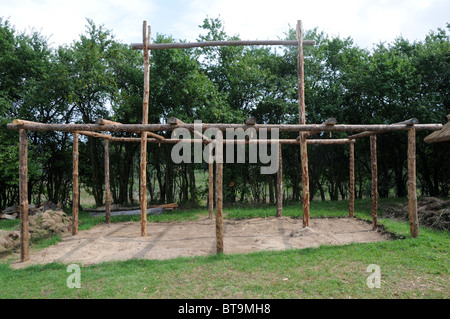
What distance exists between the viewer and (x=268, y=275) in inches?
171

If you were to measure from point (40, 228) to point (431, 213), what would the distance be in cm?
960

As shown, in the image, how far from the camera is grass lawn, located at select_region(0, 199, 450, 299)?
12.5ft

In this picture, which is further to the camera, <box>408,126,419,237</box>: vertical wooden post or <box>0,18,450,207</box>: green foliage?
<box>0,18,450,207</box>: green foliage

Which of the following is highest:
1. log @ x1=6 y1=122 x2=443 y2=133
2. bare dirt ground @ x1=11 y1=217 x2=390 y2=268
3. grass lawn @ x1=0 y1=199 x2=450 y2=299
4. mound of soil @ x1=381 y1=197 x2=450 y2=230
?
log @ x1=6 y1=122 x2=443 y2=133

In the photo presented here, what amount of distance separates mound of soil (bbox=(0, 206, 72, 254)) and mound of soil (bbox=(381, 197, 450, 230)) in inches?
353

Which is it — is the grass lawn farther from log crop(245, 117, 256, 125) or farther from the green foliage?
the green foliage

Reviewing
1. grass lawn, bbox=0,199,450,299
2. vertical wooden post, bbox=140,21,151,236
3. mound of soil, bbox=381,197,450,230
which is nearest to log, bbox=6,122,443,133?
vertical wooden post, bbox=140,21,151,236

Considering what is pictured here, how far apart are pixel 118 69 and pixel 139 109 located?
2030 millimetres

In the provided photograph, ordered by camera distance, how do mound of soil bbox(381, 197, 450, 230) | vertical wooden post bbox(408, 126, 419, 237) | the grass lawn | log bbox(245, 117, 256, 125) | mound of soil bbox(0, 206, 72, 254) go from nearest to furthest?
the grass lawn → log bbox(245, 117, 256, 125) → vertical wooden post bbox(408, 126, 419, 237) → mound of soil bbox(0, 206, 72, 254) → mound of soil bbox(381, 197, 450, 230)

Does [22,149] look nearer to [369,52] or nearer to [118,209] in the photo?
[118,209]

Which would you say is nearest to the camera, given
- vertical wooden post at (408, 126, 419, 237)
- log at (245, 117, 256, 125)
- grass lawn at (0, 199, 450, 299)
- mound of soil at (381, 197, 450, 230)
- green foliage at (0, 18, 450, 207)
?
grass lawn at (0, 199, 450, 299)

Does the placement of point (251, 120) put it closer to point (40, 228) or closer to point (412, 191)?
point (412, 191)

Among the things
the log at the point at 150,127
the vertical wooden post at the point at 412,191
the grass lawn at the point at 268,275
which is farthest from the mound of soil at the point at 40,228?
the vertical wooden post at the point at 412,191

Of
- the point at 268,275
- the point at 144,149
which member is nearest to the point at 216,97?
the point at 144,149
